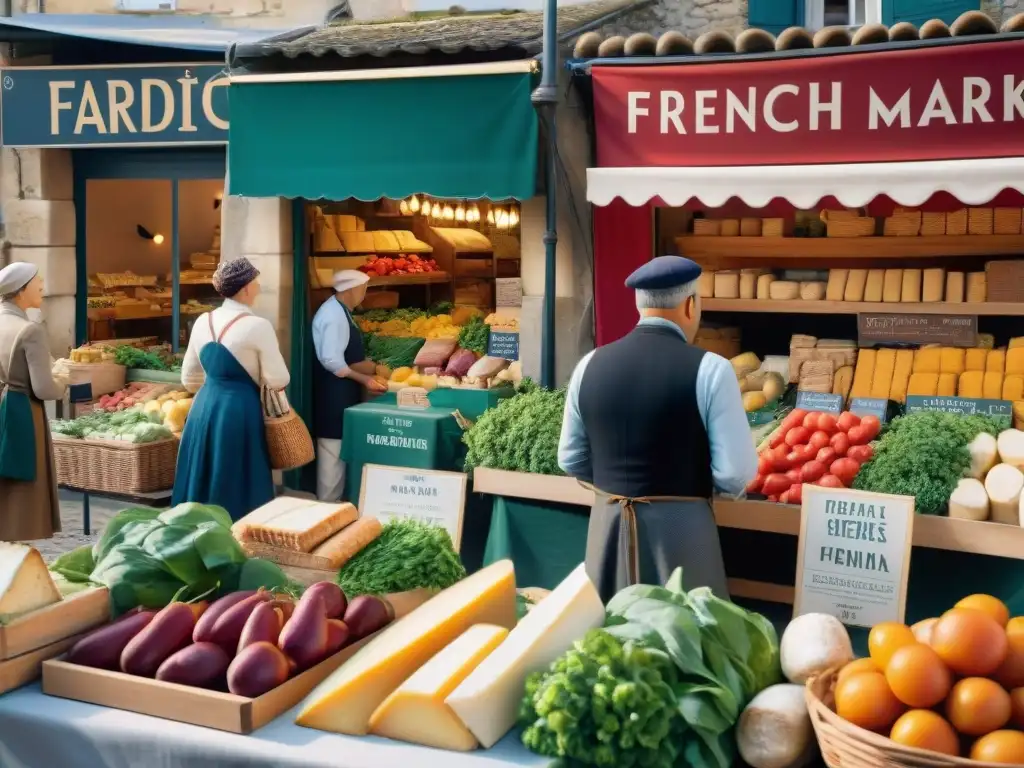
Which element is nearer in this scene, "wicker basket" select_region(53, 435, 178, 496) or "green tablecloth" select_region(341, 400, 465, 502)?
"green tablecloth" select_region(341, 400, 465, 502)

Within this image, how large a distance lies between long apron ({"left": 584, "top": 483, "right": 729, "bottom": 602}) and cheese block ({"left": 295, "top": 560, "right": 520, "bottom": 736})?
103cm

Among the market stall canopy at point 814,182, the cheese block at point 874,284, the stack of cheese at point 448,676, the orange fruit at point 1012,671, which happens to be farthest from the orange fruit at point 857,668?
the cheese block at point 874,284

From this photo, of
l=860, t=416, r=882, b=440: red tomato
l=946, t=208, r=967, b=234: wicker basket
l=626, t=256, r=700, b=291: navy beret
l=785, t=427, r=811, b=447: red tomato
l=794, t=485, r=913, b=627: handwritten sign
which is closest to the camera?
l=626, t=256, r=700, b=291: navy beret

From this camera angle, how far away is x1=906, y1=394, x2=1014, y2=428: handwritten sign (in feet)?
21.9

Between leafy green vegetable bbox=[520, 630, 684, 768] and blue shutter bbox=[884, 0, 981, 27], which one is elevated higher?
blue shutter bbox=[884, 0, 981, 27]

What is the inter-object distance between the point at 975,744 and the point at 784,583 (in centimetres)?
338

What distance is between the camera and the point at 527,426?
21.1ft

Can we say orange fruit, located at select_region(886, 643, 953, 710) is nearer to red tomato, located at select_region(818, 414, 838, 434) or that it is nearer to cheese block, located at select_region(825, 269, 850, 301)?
red tomato, located at select_region(818, 414, 838, 434)

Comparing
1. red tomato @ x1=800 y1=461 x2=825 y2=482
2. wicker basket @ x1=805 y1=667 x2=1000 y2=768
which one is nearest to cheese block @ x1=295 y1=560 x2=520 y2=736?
wicker basket @ x1=805 y1=667 x2=1000 y2=768

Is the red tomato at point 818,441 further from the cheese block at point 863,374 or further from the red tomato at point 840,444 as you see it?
the cheese block at point 863,374

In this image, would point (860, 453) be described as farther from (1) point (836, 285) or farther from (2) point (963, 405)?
(1) point (836, 285)

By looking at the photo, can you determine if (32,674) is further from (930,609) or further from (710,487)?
(930,609)

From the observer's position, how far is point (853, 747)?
8.33 feet

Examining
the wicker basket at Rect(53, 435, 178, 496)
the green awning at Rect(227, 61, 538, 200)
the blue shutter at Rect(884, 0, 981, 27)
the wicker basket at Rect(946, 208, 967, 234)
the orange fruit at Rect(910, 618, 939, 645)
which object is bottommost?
the wicker basket at Rect(53, 435, 178, 496)
